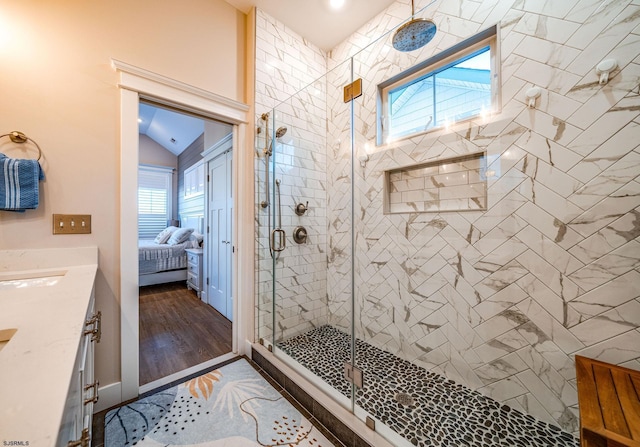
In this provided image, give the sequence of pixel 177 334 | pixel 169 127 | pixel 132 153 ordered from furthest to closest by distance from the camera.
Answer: pixel 169 127, pixel 177 334, pixel 132 153

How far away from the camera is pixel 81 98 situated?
5.18 feet

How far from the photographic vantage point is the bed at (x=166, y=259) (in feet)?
13.7

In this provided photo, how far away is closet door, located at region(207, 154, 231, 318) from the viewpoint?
10.1 ft

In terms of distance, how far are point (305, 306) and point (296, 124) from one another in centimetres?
190

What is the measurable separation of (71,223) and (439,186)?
8.45 ft

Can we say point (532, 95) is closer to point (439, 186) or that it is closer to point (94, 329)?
point (439, 186)

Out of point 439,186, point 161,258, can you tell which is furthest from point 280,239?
point 161,258

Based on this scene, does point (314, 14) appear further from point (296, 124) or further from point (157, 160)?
point (157, 160)

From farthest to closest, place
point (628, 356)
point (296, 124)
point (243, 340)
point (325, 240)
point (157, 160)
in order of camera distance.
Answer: point (157, 160), point (325, 240), point (296, 124), point (243, 340), point (628, 356)

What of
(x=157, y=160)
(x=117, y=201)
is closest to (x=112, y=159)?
(x=117, y=201)

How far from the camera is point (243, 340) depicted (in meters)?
2.28

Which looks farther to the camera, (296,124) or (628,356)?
(296,124)

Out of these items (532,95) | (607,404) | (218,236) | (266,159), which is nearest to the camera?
(607,404)

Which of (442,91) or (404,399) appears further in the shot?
(442,91)
